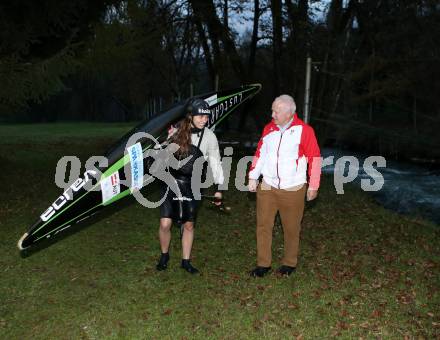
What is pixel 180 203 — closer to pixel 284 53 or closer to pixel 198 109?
pixel 198 109

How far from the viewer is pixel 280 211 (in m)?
5.72

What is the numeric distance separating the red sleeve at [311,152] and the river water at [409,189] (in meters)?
6.21

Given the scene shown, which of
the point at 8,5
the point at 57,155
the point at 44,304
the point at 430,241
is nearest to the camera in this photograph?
the point at 44,304

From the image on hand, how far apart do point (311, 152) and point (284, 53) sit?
48.2 feet

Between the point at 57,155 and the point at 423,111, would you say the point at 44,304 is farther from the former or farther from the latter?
the point at 423,111

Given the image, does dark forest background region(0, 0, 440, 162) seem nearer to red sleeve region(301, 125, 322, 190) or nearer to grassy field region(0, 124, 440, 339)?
grassy field region(0, 124, 440, 339)

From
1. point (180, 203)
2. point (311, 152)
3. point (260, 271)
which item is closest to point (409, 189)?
point (260, 271)

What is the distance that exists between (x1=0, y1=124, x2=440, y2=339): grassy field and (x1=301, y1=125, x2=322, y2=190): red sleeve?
55.7 inches

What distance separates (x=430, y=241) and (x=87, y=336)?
597 centimetres

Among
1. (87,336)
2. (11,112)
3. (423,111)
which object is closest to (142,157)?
(87,336)

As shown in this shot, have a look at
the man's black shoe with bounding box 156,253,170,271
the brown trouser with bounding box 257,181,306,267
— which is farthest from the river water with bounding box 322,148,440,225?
the man's black shoe with bounding box 156,253,170,271

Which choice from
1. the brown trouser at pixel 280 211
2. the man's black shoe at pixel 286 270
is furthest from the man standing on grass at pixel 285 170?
the man's black shoe at pixel 286 270

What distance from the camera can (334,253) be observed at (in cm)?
711

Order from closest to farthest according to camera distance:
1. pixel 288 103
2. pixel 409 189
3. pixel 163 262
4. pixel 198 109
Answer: pixel 288 103 → pixel 198 109 → pixel 163 262 → pixel 409 189
